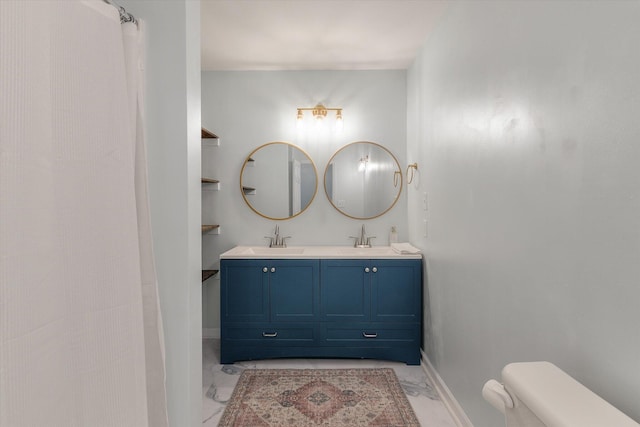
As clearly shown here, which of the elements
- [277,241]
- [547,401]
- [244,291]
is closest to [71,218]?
[547,401]

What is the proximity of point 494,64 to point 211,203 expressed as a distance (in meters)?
2.65

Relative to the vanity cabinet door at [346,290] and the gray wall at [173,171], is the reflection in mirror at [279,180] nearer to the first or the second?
the vanity cabinet door at [346,290]

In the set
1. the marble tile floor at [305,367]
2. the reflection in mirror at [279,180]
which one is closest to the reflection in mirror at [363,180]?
the reflection in mirror at [279,180]

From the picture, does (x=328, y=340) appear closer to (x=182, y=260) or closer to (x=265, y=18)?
(x=182, y=260)

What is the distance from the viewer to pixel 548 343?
1.26 metres

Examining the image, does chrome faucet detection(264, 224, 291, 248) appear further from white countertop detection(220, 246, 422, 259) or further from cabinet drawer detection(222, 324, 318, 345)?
cabinet drawer detection(222, 324, 318, 345)

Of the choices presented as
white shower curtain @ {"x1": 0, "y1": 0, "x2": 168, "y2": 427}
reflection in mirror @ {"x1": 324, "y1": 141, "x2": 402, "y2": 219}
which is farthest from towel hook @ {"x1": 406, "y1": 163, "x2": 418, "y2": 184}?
white shower curtain @ {"x1": 0, "y1": 0, "x2": 168, "y2": 427}

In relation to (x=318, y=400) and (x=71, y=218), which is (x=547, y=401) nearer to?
(x=71, y=218)

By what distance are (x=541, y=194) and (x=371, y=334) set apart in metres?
1.93

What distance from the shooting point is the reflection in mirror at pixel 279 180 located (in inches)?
136

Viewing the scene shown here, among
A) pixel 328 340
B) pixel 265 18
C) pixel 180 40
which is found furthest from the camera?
pixel 328 340

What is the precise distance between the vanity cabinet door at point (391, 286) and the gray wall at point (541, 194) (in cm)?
50

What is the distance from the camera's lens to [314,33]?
2.72m

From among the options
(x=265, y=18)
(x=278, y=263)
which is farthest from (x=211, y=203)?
(x=265, y=18)
